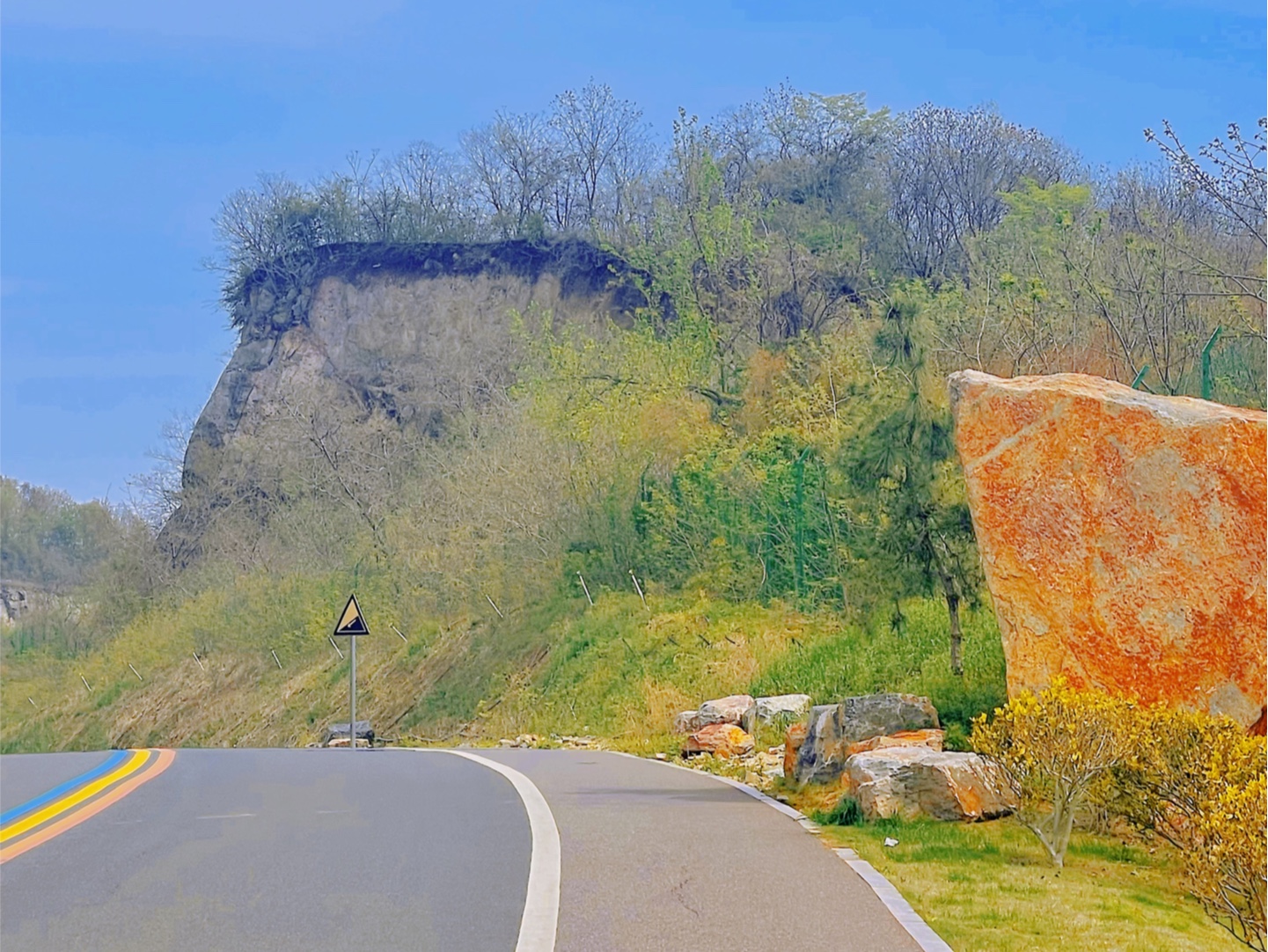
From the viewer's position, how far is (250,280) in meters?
64.6

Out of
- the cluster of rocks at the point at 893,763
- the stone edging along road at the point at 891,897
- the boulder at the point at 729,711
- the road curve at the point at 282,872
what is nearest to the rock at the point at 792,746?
the cluster of rocks at the point at 893,763

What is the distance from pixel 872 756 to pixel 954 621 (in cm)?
574

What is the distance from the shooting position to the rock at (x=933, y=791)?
11297 mm

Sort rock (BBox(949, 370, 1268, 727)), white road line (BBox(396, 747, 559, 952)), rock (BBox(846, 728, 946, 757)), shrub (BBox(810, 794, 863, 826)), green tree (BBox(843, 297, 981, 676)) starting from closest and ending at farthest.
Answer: white road line (BBox(396, 747, 559, 952)), shrub (BBox(810, 794, 863, 826)), rock (BBox(949, 370, 1268, 727)), rock (BBox(846, 728, 946, 757)), green tree (BBox(843, 297, 981, 676))

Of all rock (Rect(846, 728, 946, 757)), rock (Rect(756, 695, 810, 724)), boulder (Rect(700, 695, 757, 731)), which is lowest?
boulder (Rect(700, 695, 757, 731))

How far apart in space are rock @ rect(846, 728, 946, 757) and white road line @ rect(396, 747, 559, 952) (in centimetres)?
→ 289

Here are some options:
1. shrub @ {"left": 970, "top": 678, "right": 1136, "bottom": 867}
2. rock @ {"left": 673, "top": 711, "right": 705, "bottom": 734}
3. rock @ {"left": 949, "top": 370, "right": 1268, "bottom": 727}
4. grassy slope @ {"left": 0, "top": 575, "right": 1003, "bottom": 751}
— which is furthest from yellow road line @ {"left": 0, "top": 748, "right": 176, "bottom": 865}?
rock @ {"left": 949, "top": 370, "right": 1268, "bottom": 727}

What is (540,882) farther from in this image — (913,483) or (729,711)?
(729,711)

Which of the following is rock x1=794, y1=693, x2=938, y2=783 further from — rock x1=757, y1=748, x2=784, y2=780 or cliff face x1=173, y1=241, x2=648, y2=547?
cliff face x1=173, y1=241, x2=648, y2=547

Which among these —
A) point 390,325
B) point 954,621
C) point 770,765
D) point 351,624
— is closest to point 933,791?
point 770,765

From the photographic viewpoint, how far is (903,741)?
530 inches

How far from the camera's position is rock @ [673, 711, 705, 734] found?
2059 centimetres

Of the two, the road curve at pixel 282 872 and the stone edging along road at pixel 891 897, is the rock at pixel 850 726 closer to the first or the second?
the stone edging along road at pixel 891 897

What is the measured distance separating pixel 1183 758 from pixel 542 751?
38.7 feet
